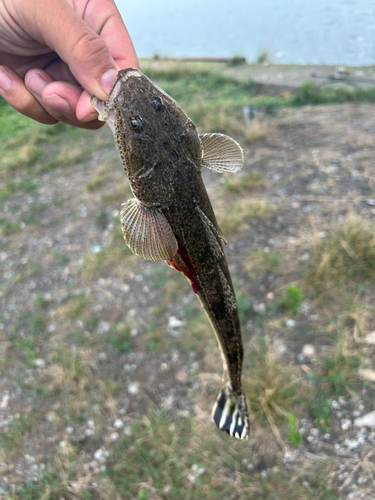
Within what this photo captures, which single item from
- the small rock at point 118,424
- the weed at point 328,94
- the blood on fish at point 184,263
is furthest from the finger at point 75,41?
the weed at point 328,94

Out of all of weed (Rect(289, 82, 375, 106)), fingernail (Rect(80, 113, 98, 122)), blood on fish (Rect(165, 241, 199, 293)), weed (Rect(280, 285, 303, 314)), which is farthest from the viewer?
weed (Rect(289, 82, 375, 106))

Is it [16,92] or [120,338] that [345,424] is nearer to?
[120,338]

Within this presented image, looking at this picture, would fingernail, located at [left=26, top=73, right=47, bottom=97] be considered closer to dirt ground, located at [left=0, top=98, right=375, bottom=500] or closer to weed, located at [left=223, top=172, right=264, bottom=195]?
dirt ground, located at [left=0, top=98, right=375, bottom=500]

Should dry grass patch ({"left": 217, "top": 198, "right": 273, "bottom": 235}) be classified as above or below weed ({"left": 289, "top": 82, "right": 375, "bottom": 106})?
above

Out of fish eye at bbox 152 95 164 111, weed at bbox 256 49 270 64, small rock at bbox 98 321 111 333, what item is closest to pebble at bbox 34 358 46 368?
small rock at bbox 98 321 111 333

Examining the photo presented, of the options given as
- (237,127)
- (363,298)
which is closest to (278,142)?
(237,127)

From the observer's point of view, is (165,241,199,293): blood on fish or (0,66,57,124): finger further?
(0,66,57,124): finger

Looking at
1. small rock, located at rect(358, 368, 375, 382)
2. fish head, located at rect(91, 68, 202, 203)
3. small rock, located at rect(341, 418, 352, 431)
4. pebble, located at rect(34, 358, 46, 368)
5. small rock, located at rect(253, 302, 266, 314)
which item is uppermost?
fish head, located at rect(91, 68, 202, 203)

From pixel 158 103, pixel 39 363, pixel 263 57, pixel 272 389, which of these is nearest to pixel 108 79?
pixel 158 103
